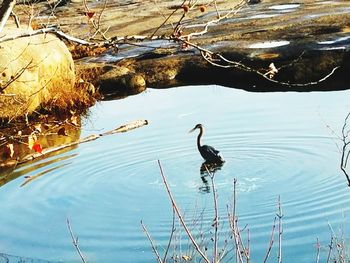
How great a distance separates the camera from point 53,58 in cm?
2178

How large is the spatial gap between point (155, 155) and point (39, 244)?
4.90m

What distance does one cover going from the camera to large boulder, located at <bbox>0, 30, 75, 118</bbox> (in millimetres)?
19812

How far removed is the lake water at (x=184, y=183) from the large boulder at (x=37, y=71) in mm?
2252

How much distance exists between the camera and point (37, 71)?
20938 millimetres

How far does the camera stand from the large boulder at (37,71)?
65.0ft

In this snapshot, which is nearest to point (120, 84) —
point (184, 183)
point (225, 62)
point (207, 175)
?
point (225, 62)

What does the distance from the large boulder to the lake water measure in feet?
7.39

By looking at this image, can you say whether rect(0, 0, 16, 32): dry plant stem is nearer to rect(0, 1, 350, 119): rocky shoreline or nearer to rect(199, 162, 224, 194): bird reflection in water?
rect(199, 162, 224, 194): bird reflection in water

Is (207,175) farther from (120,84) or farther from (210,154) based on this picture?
(120,84)

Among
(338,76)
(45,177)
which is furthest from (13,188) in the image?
(338,76)

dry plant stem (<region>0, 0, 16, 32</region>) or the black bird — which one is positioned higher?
dry plant stem (<region>0, 0, 16, 32</region>)

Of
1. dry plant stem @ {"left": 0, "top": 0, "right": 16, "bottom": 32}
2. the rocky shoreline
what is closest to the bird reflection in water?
the rocky shoreline

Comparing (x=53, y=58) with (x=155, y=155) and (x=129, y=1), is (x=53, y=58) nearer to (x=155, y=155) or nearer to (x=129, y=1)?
→ (x=155, y=155)

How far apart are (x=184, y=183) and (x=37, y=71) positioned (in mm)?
8993
